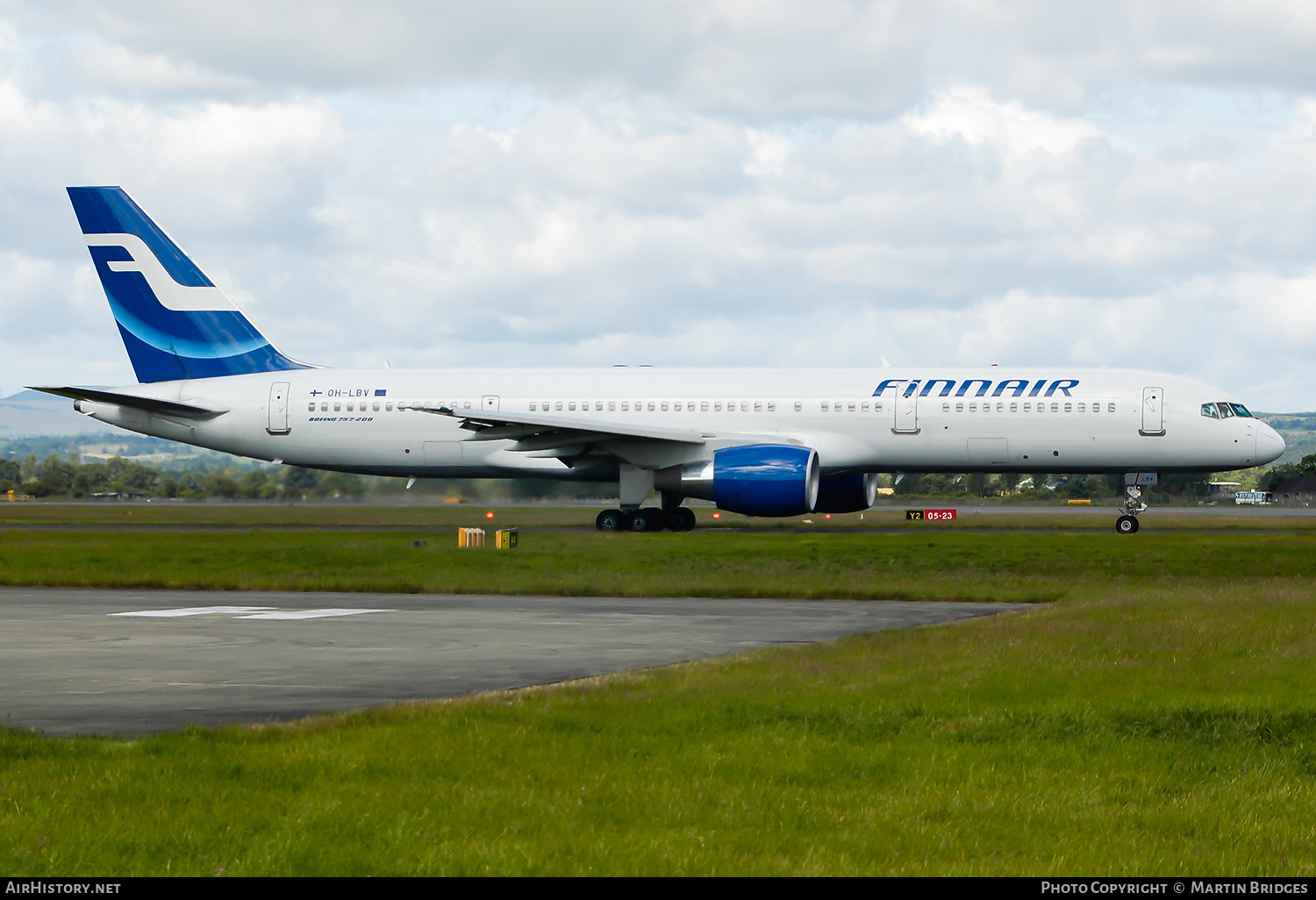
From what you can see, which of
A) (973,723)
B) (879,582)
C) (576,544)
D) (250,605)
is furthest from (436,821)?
(576,544)

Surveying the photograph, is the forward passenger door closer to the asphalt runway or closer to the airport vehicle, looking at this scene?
the airport vehicle

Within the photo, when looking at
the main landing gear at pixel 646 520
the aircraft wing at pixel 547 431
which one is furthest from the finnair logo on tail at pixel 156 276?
the main landing gear at pixel 646 520

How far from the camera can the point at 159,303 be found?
1646 inches

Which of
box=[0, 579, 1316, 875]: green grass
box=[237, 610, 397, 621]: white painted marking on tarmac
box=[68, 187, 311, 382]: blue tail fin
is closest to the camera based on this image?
box=[0, 579, 1316, 875]: green grass

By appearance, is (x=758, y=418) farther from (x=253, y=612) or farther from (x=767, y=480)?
(x=253, y=612)

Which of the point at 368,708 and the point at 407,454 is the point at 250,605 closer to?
the point at 368,708

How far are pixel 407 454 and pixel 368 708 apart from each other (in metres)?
30.6

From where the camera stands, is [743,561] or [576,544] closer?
[743,561]

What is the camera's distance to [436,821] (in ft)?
22.0

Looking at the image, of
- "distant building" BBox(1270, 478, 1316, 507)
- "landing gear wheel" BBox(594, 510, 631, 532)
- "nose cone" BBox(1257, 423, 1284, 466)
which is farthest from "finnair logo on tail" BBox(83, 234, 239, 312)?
"distant building" BBox(1270, 478, 1316, 507)

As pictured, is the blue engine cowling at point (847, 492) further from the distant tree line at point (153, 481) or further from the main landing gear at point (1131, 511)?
the distant tree line at point (153, 481)

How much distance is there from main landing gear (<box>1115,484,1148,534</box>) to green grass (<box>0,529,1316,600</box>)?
217 cm

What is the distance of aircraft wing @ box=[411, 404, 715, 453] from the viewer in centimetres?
3484

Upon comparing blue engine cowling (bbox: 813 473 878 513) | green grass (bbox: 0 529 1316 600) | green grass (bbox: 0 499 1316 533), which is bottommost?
green grass (bbox: 0 529 1316 600)
